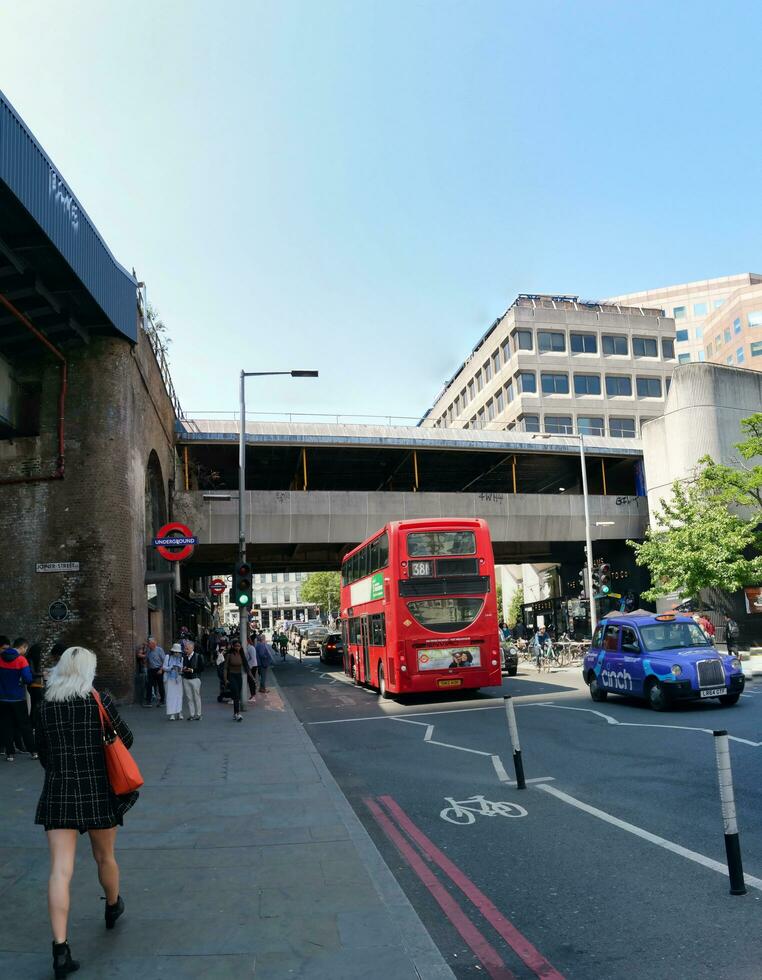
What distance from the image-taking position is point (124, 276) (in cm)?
1931

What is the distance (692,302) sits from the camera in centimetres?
9906

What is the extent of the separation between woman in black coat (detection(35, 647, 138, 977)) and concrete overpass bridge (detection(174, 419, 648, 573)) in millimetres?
26988

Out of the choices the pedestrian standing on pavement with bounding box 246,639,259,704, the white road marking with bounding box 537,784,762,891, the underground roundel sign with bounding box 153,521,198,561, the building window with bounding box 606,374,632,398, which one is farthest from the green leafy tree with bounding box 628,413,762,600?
the building window with bounding box 606,374,632,398

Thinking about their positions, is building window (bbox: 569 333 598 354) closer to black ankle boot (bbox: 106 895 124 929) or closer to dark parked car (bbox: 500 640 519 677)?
dark parked car (bbox: 500 640 519 677)

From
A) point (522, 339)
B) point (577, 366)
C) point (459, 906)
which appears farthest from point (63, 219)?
point (577, 366)

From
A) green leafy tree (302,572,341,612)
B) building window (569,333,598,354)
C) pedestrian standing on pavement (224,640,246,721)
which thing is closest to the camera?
pedestrian standing on pavement (224,640,246,721)

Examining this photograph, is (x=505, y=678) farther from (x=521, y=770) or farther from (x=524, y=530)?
(x=521, y=770)

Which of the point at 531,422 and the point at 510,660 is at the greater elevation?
the point at 531,422

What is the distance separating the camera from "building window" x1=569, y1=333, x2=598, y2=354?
64.8 metres

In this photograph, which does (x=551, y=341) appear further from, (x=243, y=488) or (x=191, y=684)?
(x=191, y=684)

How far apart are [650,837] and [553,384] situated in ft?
193

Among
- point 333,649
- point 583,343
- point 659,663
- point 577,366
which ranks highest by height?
point 583,343

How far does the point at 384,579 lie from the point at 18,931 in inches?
582

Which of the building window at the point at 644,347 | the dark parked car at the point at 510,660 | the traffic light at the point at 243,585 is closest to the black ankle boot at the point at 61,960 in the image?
the traffic light at the point at 243,585
